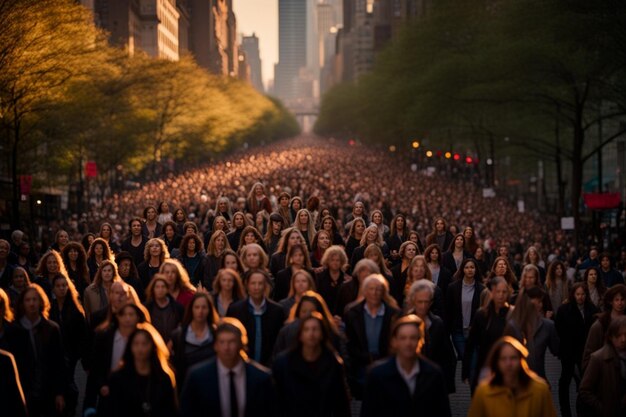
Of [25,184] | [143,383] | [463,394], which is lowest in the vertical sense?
[463,394]

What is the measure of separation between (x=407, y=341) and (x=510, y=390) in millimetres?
653

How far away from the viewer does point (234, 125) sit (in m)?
120

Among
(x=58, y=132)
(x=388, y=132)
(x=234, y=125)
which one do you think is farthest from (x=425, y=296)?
(x=234, y=125)

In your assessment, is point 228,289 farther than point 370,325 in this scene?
Yes

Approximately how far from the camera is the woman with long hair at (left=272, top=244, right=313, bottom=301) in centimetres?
1407

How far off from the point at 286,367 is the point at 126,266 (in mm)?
7127

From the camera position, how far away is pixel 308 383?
860cm

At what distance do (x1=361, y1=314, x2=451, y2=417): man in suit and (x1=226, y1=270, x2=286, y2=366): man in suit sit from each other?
3.25m

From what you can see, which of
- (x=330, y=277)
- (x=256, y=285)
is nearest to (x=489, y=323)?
(x=330, y=277)

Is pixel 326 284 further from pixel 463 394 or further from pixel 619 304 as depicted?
pixel 619 304

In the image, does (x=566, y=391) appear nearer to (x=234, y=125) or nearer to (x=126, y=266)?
(x=126, y=266)

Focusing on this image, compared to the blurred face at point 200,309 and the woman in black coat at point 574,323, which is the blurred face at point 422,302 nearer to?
the blurred face at point 200,309

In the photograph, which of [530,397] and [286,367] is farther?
[286,367]

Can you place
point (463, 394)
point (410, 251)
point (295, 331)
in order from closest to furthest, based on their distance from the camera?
point (295, 331) → point (463, 394) → point (410, 251)
